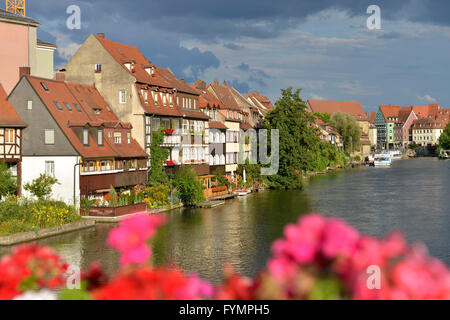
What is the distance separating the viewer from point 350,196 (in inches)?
2362

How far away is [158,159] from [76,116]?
8571 mm

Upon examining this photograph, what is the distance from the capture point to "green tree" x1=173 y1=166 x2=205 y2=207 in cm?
4869

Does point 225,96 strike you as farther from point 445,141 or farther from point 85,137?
point 445,141

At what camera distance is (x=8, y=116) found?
131 feet

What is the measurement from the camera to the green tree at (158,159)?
47625 millimetres

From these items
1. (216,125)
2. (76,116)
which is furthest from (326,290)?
(216,125)

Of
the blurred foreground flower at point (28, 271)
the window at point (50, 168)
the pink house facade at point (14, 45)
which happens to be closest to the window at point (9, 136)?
the window at point (50, 168)

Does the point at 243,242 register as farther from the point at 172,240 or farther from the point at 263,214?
the point at 263,214

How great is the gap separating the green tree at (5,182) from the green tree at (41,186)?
885 millimetres

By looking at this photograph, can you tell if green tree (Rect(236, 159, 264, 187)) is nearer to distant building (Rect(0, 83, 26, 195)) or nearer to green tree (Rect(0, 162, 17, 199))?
distant building (Rect(0, 83, 26, 195))

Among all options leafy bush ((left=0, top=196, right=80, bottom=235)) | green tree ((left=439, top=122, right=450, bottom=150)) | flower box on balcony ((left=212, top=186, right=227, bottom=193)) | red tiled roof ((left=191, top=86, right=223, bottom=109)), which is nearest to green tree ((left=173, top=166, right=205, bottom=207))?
flower box on balcony ((left=212, top=186, right=227, bottom=193))

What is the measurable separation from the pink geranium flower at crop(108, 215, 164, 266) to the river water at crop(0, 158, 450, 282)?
21425 millimetres

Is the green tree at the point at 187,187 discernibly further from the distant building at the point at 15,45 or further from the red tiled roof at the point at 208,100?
the red tiled roof at the point at 208,100
